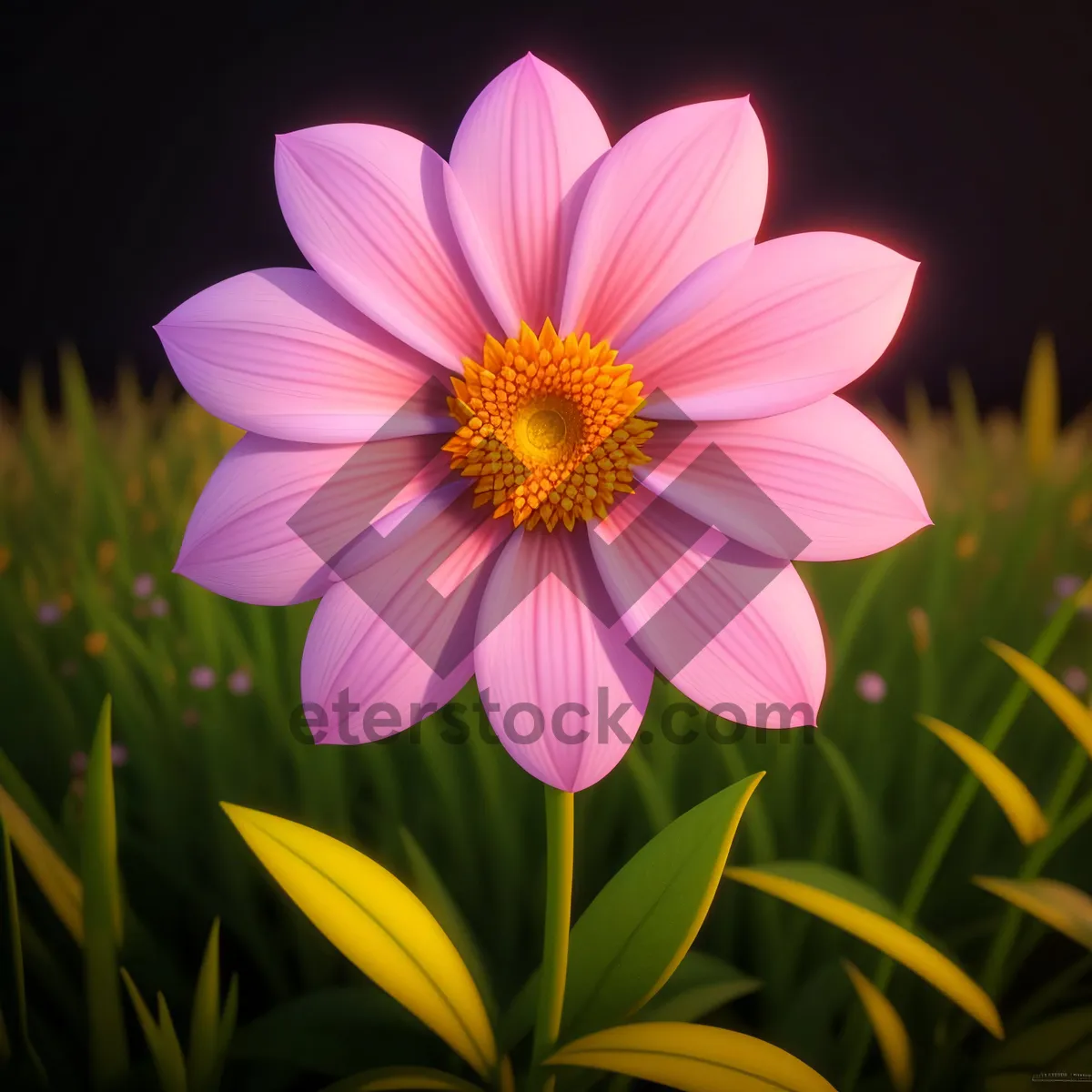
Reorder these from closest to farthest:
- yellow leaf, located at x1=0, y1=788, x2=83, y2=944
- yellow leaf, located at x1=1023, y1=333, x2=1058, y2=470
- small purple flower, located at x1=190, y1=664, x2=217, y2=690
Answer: yellow leaf, located at x1=0, y1=788, x2=83, y2=944 < small purple flower, located at x1=190, y1=664, x2=217, y2=690 < yellow leaf, located at x1=1023, y1=333, x2=1058, y2=470

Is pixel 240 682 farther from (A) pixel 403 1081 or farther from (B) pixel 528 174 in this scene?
(B) pixel 528 174

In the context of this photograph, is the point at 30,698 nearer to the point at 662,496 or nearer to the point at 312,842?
the point at 312,842

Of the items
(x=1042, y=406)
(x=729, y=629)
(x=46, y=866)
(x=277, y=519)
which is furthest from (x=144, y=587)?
(x=1042, y=406)

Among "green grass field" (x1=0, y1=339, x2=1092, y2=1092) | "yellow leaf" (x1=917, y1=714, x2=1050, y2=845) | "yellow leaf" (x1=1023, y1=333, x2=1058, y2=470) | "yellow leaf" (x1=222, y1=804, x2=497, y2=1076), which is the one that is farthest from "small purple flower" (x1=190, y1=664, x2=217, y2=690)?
"yellow leaf" (x1=1023, y1=333, x2=1058, y2=470)

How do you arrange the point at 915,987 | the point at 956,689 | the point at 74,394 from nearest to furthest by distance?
the point at 915,987, the point at 956,689, the point at 74,394

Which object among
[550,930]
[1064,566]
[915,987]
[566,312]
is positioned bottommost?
[915,987]

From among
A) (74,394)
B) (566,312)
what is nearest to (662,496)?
(566,312)

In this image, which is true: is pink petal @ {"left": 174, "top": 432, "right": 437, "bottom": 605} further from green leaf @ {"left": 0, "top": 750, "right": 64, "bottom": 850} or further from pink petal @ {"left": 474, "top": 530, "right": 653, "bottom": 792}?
green leaf @ {"left": 0, "top": 750, "right": 64, "bottom": 850}
